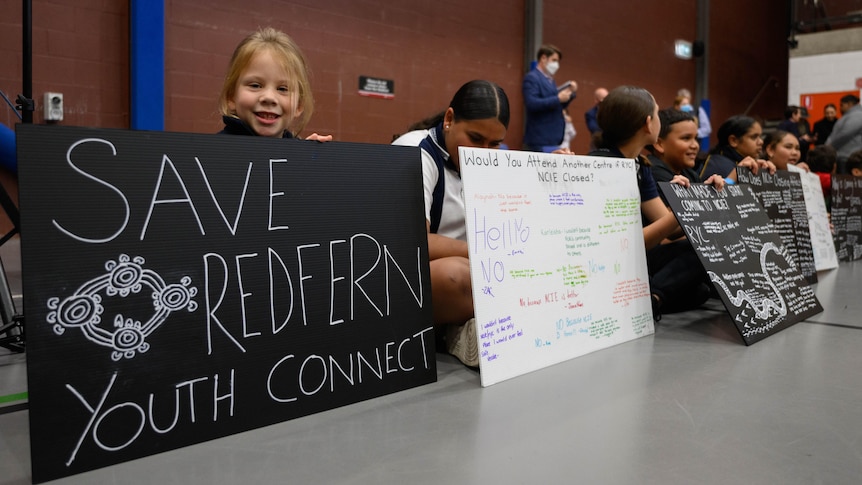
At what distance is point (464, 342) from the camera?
181 centimetres

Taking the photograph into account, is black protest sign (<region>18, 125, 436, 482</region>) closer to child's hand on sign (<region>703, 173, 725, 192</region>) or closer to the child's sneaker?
the child's sneaker

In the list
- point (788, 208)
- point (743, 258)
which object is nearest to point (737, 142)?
point (788, 208)

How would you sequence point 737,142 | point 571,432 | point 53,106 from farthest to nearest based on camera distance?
point 53,106 < point 737,142 < point 571,432

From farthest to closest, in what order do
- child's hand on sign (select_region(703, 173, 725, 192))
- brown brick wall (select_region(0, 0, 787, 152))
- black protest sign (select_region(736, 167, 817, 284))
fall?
brown brick wall (select_region(0, 0, 787, 152)) → black protest sign (select_region(736, 167, 817, 284)) → child's hand on sign (select_region(703, 173, 725, 192))

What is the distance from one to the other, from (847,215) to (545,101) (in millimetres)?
2331

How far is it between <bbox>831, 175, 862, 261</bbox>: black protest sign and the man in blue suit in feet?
6.81

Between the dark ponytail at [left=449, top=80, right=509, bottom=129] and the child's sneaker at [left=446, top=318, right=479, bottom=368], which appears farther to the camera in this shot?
the dark ponytail at [left=449, top=80, right=509, bottom=129]

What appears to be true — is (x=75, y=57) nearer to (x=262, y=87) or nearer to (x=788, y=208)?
(x=262, y=87)

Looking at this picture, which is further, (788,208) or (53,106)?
(53,106)

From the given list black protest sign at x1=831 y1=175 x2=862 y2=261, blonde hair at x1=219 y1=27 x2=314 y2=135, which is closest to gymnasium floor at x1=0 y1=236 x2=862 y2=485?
blonde hair at x1=219 y1=27 x2=314 y2=135

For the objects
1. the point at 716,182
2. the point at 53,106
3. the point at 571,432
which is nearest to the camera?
the point at 571,432

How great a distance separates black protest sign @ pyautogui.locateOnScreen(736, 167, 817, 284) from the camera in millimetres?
2963

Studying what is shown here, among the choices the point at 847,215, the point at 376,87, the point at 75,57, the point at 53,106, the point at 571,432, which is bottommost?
the point at 571,432

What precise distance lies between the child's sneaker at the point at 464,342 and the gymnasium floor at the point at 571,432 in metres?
0.03
